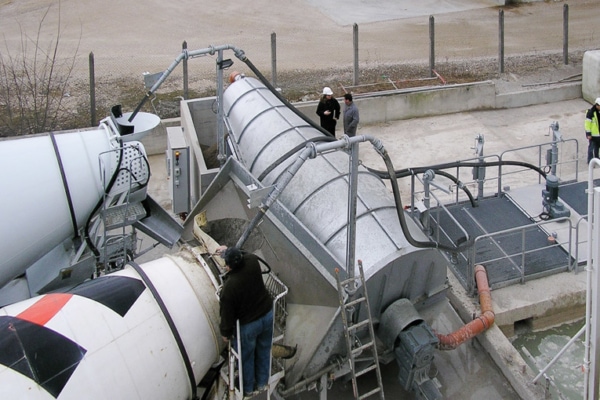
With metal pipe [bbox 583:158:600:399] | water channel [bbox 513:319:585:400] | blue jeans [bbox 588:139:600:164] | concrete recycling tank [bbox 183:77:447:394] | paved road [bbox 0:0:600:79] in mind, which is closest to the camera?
metal pipe [bbox 583:158:600:399]

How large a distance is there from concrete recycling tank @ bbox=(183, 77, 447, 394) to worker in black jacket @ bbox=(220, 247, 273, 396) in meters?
0.58

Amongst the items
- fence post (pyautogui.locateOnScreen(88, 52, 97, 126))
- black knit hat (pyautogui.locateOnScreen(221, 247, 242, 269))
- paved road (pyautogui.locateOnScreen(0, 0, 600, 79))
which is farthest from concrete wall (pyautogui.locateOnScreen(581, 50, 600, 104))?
black knit hat (pyautogui.locateOnScreen(221, 247, 242, 269))

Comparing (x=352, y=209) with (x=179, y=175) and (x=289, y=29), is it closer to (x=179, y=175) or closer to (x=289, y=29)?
(x=179, y=175)

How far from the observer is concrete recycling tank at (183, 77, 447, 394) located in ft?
21.5

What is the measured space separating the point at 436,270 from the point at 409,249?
589 millimetres

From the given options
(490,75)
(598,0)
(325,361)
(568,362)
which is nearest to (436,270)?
(325,361)

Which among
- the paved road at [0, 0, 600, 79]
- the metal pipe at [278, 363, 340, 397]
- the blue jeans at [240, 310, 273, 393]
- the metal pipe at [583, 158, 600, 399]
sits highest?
the paved road at [0, 0, 600, 79]

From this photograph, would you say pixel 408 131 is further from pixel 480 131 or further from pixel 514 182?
pixel 514 182

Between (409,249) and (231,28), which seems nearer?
(409,249)

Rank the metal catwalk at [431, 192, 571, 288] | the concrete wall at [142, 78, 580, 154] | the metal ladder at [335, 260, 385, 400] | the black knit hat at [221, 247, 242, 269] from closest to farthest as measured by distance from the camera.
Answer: the black knit hat at [221, 247, 242, 269]
the metal ladder at [335, 260, 385, 400]
the metal catwalk at [431, 192, 571, 288]
the concrete wall at [142, 78, 580, 154]

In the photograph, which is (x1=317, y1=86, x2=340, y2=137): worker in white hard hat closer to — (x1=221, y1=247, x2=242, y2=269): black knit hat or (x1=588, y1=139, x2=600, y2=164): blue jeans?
(x1=588, y1=139, x2=600, y2=164): blue jeans

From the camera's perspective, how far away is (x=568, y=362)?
816 cm

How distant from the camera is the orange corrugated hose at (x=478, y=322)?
23.9ft

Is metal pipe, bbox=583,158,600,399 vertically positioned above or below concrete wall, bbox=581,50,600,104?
below
